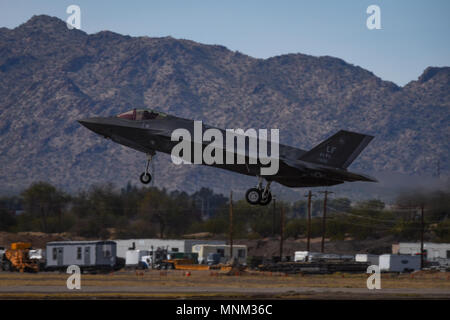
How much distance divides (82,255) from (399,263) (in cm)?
4013

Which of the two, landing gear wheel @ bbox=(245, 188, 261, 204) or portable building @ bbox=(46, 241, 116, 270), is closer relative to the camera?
landing gear wheel @ bbox=(245, 188, 261, 204)

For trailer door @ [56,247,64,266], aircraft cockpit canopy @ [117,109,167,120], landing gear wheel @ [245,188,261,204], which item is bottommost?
trailer door @ [56,247,64,266]

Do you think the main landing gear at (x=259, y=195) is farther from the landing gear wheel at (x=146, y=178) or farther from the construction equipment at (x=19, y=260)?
the construction equipment at (x=19, y=260)

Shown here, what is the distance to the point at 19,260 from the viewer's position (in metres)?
84.9

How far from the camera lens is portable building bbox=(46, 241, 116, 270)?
8338cm

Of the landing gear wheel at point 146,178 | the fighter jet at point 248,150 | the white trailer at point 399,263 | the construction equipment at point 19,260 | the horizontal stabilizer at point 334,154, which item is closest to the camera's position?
the landing gear wheel at point 146,178

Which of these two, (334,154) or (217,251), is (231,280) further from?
(217,251)

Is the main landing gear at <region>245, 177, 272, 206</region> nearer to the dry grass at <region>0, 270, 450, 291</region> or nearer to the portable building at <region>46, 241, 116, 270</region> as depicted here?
the dry grass at <region>0, 270, 450, 291</region>

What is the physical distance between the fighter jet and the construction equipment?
147 feet

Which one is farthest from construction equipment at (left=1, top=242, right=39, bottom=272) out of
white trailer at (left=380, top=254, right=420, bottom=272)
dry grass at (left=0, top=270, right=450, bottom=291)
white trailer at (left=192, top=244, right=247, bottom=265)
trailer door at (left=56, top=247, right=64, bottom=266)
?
white trailer at (left=380, top=254, right=420, bottom=272)

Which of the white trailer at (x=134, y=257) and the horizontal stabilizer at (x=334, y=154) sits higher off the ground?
the horizontal stabilizer at (x=334, y=154)

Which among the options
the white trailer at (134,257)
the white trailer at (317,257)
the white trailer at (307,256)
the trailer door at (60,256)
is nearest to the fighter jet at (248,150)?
the trailer door at (60,256)

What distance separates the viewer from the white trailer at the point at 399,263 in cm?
9575

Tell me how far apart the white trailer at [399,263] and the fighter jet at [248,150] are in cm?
5430
